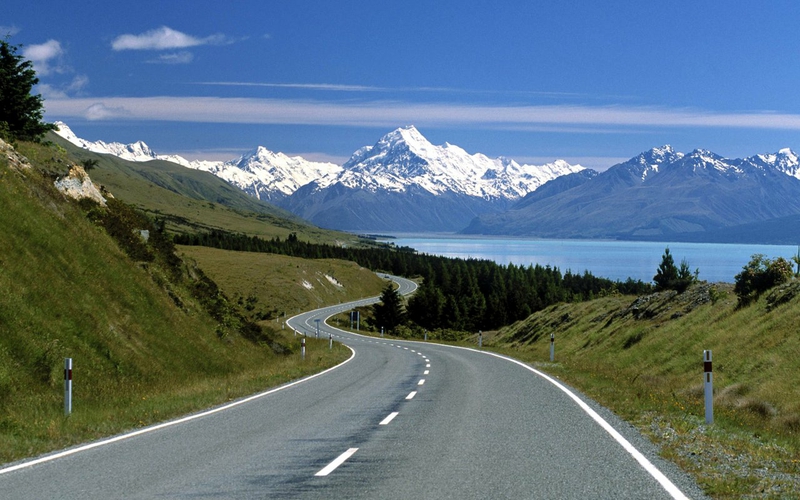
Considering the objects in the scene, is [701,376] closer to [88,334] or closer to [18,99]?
[88,334]

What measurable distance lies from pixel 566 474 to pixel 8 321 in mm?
12099

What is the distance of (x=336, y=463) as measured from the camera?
29.4 feet

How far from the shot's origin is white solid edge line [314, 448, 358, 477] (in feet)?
27.4

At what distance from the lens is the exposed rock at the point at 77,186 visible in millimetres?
28766

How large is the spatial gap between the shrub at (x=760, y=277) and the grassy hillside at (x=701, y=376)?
2.92 ft

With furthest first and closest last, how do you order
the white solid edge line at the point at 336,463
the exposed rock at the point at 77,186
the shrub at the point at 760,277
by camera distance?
the shrub at the point at 760,277, the exposed rock at the point at 77,186, the white solid edge line at the point at 336,463

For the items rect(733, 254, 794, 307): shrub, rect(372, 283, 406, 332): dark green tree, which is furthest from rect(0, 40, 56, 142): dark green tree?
rect(372, 283, 406, 332): dark green tree

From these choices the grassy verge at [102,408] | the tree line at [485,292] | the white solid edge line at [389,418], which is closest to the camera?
the grassy verge at [102,408]

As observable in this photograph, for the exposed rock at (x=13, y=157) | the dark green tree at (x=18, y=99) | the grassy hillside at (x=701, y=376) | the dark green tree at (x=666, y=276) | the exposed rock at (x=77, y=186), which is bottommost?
the grassy hillside at (x=701, y=376)

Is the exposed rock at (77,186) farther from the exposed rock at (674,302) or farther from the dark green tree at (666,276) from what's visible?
the dark green tree at (666,276)

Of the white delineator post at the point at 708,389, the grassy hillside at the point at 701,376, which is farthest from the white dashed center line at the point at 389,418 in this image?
the white delineator post at the point at 708,389

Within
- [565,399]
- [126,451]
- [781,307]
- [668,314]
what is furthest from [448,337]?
[126,451]

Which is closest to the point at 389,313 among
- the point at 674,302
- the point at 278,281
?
the point at 278,281

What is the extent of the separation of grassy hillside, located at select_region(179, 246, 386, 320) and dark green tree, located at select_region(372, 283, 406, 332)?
50.6ft
